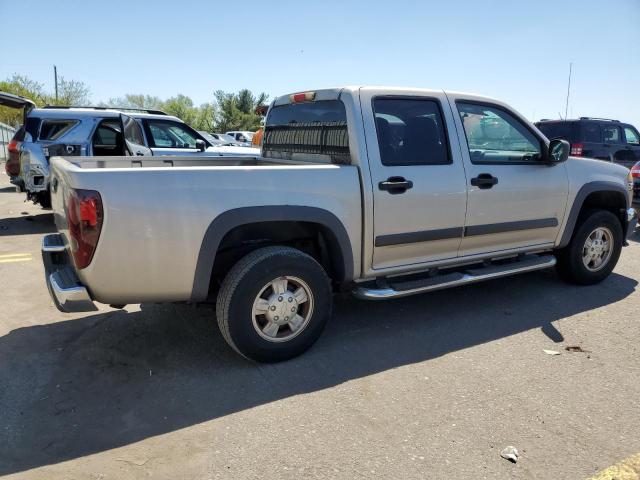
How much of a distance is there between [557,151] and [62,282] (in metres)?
4.24

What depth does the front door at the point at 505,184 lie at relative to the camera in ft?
14.0

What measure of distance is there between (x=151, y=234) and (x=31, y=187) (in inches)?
263

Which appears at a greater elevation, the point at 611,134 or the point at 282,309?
the point at 611,134

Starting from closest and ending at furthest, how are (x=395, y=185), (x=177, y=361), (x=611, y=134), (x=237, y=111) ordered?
(x=177, y=361) → (x=395, y=185) → (x=611, y=134) → (x=237, y=111)

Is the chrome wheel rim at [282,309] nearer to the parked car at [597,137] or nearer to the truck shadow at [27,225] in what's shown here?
the truck shadow at [27,225]

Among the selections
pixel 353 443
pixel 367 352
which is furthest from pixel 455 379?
pixel 353 443

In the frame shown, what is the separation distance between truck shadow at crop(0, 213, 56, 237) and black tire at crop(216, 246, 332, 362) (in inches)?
245

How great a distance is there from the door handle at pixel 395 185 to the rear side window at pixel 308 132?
1.09 ft

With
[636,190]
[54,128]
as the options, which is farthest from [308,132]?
[636,190]

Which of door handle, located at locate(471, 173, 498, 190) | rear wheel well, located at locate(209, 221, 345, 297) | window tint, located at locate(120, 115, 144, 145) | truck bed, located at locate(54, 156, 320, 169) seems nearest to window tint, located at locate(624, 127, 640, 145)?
door handle, located at locate(471, 173, 498, 190)

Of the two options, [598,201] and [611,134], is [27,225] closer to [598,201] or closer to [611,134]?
[598,201]

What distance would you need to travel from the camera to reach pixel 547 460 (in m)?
2.59

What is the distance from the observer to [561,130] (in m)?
12.2

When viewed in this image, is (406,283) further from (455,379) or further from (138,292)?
(138,292)
